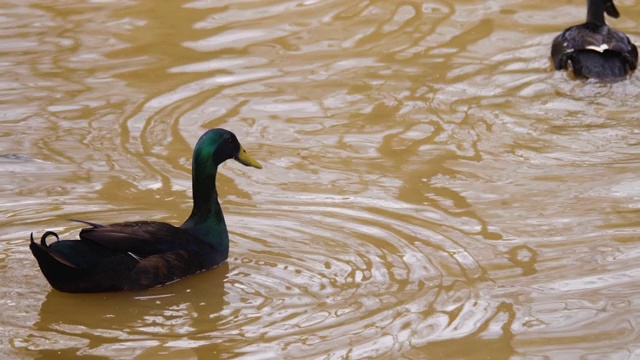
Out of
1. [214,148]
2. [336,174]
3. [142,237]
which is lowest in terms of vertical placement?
[336,174]

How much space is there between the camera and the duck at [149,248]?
683 cm

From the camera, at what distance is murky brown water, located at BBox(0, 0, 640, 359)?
648 centimetres

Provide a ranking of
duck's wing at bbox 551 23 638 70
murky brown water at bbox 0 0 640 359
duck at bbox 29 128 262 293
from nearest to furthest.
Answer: murky brown water at bbox 0 0 640 359
duck at bbox 29 128 262 293
duck's wing at bbox 551 23 638 70

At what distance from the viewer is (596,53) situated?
10.7m

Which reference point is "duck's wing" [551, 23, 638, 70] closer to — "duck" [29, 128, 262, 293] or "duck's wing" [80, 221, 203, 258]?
"duck" [29, 128, 262, 293]

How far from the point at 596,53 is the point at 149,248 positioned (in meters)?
5.05

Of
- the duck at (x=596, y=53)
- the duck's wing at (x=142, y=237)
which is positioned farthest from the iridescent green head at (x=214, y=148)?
the duck at (x=596, y=53)

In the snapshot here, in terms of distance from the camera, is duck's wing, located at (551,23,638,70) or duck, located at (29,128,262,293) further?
duck's wing, located at (551,23,638,70)

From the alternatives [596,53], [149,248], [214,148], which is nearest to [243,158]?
[214,148]

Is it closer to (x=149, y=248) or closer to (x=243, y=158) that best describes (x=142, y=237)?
(x=149, y=248)

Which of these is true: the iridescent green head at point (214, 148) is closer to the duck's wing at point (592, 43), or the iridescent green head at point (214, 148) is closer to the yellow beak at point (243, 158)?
the yellow beak at point (243, 158)

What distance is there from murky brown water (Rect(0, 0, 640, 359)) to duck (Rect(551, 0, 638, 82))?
0.62 ft

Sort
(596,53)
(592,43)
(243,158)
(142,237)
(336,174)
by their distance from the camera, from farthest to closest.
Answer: (592,43) < (596,53) < (336,174) < (243,158) < (142,237)

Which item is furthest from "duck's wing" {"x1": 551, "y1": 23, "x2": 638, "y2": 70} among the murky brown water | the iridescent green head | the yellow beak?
the iridescent green head
